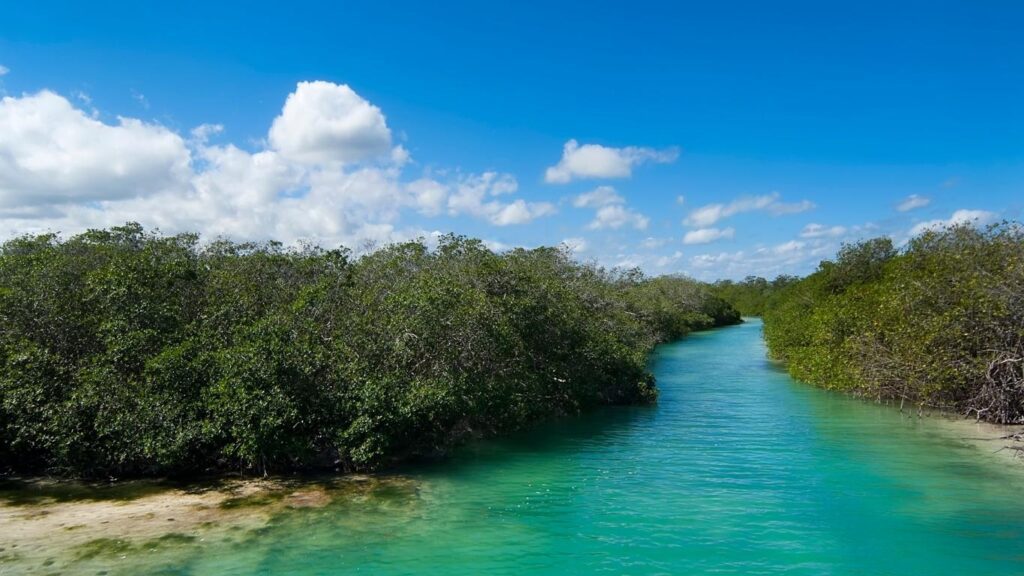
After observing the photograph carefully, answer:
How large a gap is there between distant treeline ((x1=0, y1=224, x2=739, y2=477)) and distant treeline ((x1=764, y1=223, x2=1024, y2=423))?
49.4ft

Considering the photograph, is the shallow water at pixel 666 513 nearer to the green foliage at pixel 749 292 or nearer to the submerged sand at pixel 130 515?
the submerged sand at pixel 130 515

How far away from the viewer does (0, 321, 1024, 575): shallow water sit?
14.0 m

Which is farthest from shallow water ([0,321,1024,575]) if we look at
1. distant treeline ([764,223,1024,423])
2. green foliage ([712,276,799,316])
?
green foliage ([712,276,799,316])

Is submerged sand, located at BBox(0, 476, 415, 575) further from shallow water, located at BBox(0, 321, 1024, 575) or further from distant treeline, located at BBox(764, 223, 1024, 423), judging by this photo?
distant treeline, located at BBox(764, 223, 1024, 423)

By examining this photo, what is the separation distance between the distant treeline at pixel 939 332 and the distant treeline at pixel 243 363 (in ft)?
49.4

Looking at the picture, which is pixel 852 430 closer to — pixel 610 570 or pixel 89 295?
pixel 610 570

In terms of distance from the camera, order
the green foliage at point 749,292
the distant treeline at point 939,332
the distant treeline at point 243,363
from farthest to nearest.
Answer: the green foliage at point 749,292 → the distant treeline at point 939,332 → the distant treeline at point 243,363

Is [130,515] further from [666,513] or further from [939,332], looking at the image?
[939,332]

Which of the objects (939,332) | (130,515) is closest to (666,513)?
(130,515)

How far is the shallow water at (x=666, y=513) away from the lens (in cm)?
1403

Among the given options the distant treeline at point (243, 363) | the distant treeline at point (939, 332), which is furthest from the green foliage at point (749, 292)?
the distant treeline at point (243, 363)

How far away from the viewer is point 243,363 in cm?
1902

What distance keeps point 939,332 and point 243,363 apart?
24761 millimetres

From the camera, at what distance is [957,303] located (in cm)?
2684
